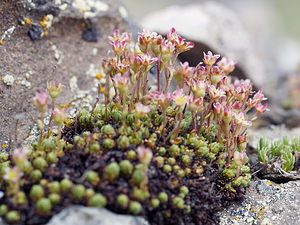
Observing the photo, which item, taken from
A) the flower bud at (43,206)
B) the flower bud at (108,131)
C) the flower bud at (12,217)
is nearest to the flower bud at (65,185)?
the flower bud at (43,206)

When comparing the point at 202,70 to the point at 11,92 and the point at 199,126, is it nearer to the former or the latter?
the point at 199,126

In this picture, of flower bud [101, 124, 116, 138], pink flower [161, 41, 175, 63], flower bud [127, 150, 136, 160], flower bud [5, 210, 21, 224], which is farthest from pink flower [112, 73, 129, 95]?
flower bud [5, 210, 21, 224]

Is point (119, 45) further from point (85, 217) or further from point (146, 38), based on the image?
point (85, 217)

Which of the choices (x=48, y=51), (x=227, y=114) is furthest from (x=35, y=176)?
(x=48, y=51)

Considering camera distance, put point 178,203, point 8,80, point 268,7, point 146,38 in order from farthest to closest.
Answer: point 268,7, point 8,80, point 146,38, point 178,203

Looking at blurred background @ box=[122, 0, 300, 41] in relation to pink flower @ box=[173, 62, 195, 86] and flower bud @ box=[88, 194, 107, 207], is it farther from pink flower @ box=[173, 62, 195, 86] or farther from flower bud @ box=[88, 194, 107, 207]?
flower bud @ box=[88, 194, 107, 207]
